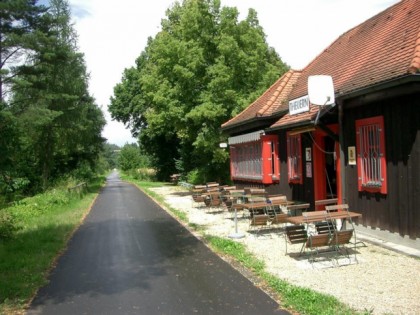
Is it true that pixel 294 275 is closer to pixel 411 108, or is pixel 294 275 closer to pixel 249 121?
pixel 411 108

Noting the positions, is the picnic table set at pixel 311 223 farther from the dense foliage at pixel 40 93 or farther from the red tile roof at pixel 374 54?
the dense foliage at pixel 40 93

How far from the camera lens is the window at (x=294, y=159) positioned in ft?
45.2

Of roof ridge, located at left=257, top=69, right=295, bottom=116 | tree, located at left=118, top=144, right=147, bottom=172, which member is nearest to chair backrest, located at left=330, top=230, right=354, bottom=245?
roof ridge, located at left=257, top=69, right=295, bottom=116

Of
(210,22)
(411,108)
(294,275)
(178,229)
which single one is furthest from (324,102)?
(210,22)

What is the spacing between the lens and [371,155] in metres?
9.85

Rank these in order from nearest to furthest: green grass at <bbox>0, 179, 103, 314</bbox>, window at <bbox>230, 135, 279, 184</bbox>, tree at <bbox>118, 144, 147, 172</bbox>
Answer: green grass at <bbox>0, 179, 103, 314</bbox> → window at <bbox>230, 135, 279, 184</bbox> → tree at <bbox>118, 144, 147, 172</bbox>

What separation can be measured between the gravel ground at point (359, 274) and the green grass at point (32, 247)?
392cm

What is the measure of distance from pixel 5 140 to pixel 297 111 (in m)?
7.65

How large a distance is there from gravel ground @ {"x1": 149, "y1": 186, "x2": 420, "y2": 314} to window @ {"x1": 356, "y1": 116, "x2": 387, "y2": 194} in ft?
4.24

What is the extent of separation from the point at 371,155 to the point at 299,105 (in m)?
3.12

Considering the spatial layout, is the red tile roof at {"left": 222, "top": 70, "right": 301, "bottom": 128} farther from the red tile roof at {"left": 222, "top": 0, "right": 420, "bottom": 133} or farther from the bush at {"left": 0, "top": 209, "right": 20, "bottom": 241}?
the bush at {"left": 0, "top": 209, "right": 20, "bottom": 241}

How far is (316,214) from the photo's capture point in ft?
28.1

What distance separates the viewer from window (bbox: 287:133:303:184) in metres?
13.8

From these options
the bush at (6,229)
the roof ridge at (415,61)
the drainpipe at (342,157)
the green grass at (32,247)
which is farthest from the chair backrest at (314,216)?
the bush at (6,229)
